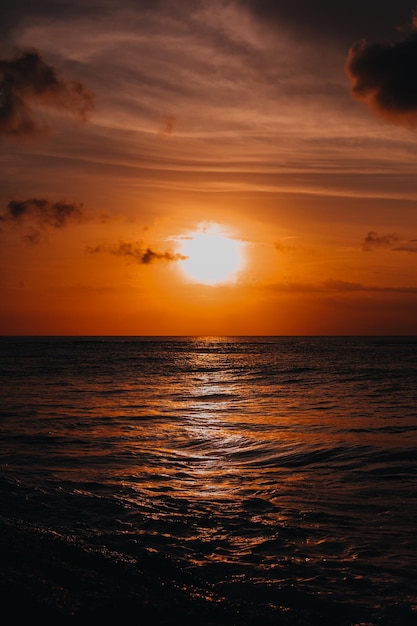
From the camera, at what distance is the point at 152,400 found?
30750 mm

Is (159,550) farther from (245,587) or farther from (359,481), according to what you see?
(359,481)

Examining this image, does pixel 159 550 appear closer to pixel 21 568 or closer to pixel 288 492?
pixel 21 568

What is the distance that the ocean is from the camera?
6.16m

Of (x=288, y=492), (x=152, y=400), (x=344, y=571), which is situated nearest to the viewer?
(x=344, y=571)

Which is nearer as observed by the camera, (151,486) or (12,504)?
(12,504)

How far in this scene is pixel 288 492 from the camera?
11.8 metres

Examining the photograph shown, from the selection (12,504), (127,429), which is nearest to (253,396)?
(127,429)

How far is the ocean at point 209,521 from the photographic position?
616cm

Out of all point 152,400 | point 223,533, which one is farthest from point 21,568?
point 152,400

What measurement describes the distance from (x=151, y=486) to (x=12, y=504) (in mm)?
3076

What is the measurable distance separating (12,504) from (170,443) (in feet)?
25.9

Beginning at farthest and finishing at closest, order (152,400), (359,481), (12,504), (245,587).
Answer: (152,400), (359,481), (12,504), (245,587)

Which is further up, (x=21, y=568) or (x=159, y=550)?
(x=21, y=568)

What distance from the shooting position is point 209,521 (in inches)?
383
